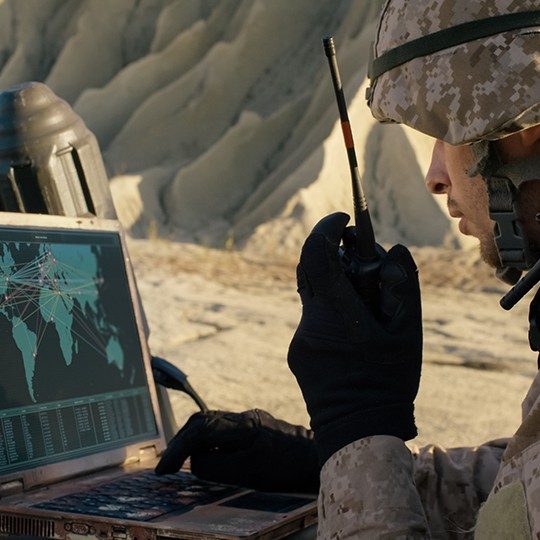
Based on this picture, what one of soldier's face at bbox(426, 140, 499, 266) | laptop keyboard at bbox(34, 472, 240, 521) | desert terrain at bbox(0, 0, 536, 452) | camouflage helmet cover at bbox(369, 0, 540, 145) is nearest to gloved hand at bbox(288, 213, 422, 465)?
soldier's face at bbox(426, 140, 499, 266)

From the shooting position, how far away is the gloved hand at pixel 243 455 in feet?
6.96

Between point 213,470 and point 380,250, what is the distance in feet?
1.90

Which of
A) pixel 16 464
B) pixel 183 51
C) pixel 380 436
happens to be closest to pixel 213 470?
pixel 16 464

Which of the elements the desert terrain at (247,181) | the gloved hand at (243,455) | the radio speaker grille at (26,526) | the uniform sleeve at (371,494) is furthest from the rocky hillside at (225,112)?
the uniform sleeve at (371,494)

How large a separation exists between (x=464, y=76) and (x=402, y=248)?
297 mm

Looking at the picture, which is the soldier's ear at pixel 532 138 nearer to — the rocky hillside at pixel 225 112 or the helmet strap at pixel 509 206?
the helmet strap at pixel 509 206

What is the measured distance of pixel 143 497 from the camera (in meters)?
2.03

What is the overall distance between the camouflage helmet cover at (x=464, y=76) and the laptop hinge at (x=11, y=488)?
0.99 meters

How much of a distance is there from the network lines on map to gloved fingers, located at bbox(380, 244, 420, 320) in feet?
2.64

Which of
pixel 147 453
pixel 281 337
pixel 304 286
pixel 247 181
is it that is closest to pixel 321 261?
pixel 304 286

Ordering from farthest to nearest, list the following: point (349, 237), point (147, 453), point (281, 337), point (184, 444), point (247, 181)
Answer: point (247, 181) → point (281, 337) → point (147, 453) → point (184, 444) → point (349, 237)

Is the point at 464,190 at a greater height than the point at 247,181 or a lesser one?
lesser

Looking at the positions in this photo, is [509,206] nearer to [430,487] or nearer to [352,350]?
[352,350]

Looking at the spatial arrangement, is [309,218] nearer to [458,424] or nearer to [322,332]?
[458,424]
